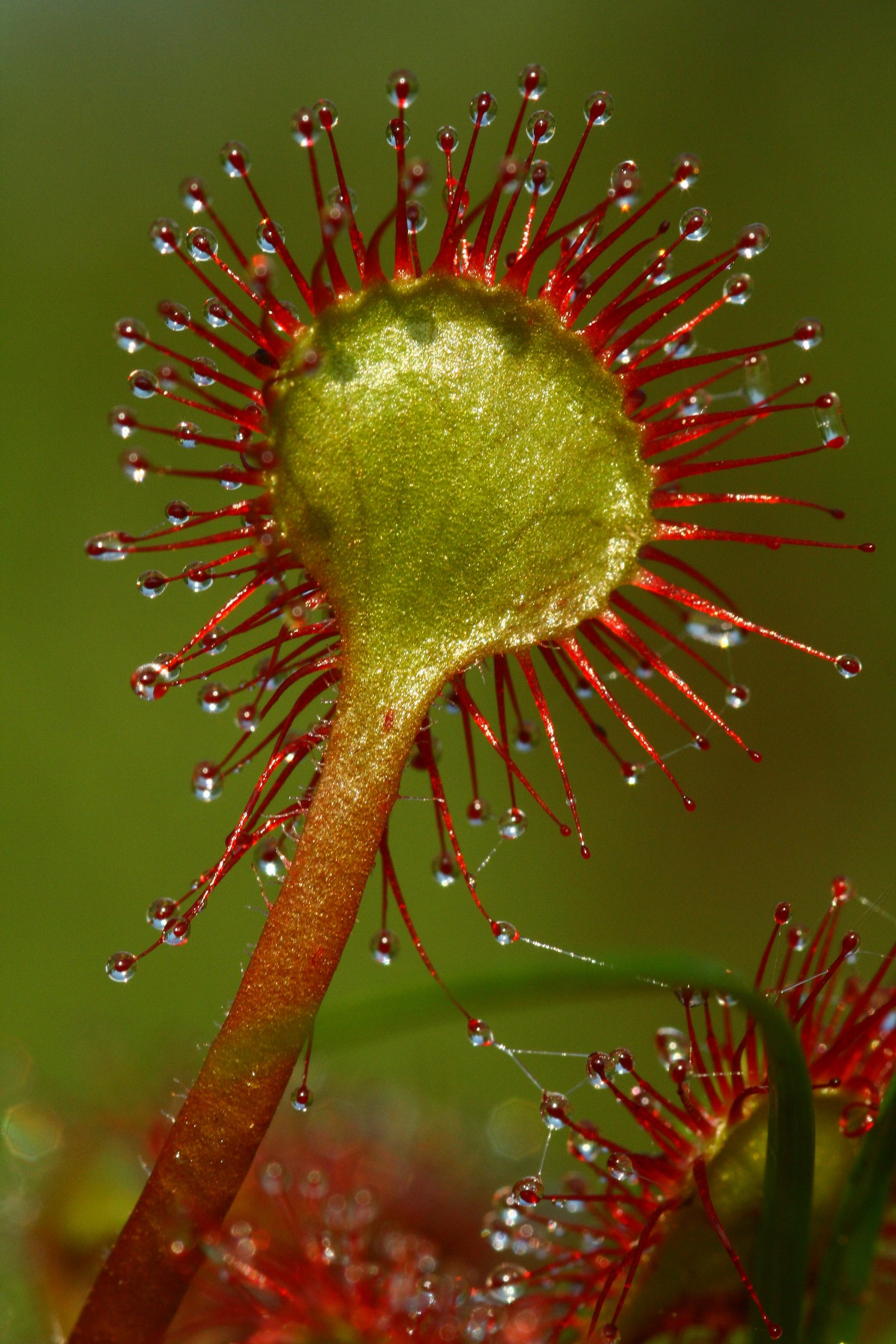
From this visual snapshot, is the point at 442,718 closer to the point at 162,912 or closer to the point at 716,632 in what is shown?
the point at 716,632

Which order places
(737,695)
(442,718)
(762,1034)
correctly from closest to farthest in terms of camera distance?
(762,1034) → (737,695) → (442,718)

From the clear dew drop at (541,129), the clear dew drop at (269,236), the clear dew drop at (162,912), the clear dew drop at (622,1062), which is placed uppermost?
the clear dew drop at (269,236)

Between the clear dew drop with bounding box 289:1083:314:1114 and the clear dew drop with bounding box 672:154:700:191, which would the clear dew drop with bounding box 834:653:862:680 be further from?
the clear dew drop with bounding box 289:1083:314:1114

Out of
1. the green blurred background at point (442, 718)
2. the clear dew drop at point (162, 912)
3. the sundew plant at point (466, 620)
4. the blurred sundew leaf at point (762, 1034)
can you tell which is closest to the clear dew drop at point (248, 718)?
the sundew plant at point (466, 620)

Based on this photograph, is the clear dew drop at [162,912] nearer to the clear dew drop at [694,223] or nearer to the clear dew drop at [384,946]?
the clear dew drop at [384,946]

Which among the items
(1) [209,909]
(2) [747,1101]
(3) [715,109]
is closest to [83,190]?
(3) [715,109]

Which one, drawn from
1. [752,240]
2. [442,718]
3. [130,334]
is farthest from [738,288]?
[442,718]

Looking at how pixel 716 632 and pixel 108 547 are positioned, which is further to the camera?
pixel 716 632
